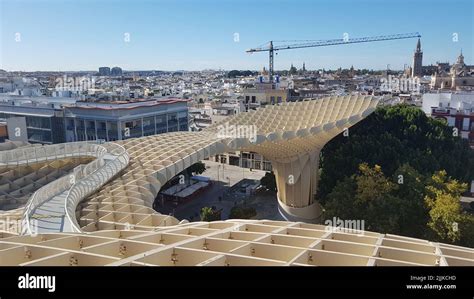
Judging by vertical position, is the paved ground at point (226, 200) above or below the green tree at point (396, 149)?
below

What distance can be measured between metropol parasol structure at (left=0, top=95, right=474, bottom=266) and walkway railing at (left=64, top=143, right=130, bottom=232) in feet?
0.21

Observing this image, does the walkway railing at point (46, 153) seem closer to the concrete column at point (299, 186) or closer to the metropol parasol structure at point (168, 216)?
the metropol parasol structure at point (168, 216)

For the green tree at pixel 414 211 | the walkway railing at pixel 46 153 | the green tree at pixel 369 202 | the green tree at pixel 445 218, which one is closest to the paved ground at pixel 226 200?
the green tree at pixel 369 202

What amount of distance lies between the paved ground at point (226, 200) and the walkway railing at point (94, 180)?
13.1 metres

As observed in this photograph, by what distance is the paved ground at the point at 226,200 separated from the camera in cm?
3738

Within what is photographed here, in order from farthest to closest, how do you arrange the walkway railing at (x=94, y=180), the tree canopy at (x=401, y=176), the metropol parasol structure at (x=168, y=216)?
the tree canopy at (x=401, y=176) → the walkway railing at (x=94, y=180) → the metropol parasol structure at (x=168, y=216)

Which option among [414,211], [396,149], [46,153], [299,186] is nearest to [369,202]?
[414,211]

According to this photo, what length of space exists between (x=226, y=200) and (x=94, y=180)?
2187 centimetres

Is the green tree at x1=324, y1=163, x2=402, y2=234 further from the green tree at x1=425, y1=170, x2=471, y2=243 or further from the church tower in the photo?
the church tower

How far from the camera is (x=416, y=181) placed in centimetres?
2759

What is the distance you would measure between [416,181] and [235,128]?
47.3 feet

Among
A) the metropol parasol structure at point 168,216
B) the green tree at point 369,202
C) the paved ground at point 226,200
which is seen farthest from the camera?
the paved ground at point 226,200
